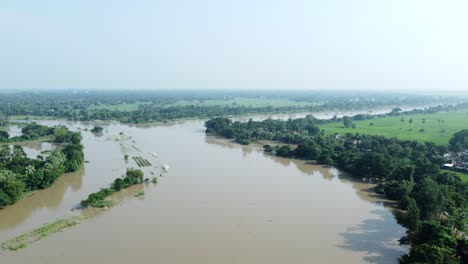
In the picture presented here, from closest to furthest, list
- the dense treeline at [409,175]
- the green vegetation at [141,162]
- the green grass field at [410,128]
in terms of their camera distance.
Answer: the dense treeline at [409,175], the green vegetation at [141,162], the green grass field at [410,128]

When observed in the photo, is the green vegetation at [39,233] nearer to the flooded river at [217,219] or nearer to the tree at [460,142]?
the flooded river at [217,219]

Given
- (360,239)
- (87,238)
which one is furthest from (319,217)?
(87,238)

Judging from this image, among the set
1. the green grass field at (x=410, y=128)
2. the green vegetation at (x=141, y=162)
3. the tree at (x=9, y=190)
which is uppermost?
the green grass field at (x=410, y=128)

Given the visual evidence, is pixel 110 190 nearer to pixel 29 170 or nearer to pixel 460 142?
pixel 29 170

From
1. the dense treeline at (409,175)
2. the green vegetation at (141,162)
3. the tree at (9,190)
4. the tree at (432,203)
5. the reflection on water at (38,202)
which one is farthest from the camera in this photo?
the green vegetation at (141,162)

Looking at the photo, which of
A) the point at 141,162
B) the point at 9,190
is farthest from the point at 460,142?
the point at 9,190

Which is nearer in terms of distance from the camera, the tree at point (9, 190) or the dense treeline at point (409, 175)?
the dense treeline at point (409, 175)

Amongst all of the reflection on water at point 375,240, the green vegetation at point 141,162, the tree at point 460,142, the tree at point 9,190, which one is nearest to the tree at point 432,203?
the reflection on water at point 375,240
